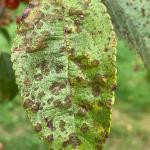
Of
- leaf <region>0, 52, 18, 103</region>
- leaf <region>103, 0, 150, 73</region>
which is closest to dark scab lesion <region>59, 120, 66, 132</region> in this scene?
leaf <region>103, 0, 150, 73</region>

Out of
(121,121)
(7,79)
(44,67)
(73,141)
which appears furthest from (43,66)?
(121,121)

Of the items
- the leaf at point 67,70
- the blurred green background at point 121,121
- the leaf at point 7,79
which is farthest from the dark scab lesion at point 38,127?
the blurred green background at point 121,121

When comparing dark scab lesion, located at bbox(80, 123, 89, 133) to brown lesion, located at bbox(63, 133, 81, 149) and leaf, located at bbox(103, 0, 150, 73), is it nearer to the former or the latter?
brown lesion, located at bbox(63, 133, 81, 149)

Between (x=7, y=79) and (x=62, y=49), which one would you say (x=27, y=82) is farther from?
(x=7, y=79)

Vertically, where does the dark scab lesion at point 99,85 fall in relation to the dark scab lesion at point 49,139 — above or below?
above

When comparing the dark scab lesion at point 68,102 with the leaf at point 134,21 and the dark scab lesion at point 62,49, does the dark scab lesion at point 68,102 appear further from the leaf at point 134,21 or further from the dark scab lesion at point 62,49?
the leaf at point 134,21

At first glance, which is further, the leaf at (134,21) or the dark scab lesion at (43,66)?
the leaf at (134,21)
